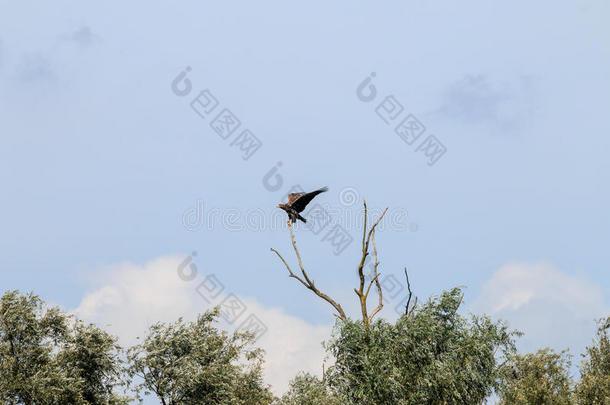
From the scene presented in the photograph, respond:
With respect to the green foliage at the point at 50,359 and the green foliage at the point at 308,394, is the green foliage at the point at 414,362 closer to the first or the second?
the green foliage at the point at 308,394

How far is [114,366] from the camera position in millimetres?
45781

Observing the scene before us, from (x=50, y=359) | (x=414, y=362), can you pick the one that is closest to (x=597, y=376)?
(x=414, y=362)

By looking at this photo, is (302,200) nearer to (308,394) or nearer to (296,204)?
(296,204)

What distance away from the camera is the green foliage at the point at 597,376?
127ft

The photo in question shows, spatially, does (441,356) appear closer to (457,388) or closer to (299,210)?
(457,388)

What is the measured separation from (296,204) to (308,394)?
13.0 meters

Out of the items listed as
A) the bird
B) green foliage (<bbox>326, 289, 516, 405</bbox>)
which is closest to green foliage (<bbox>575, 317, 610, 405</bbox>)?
green foliage (<bbox>326, 289, 516, 405</bbox>)

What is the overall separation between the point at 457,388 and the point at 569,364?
64.5 ft

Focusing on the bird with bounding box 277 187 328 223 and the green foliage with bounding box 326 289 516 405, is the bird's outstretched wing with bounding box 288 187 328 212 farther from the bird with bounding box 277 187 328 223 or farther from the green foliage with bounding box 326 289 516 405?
the green foliage with bounding box 326 289 516 405

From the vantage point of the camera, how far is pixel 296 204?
39.7 m

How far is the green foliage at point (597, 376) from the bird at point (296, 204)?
Answer: 18400 mm

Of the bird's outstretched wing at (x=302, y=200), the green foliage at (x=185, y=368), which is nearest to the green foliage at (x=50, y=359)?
the green foliage at (x=185, y=368)

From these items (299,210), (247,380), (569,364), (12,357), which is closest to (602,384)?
(569,364)

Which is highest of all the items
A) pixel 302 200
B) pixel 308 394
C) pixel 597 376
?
pixel 302 200
